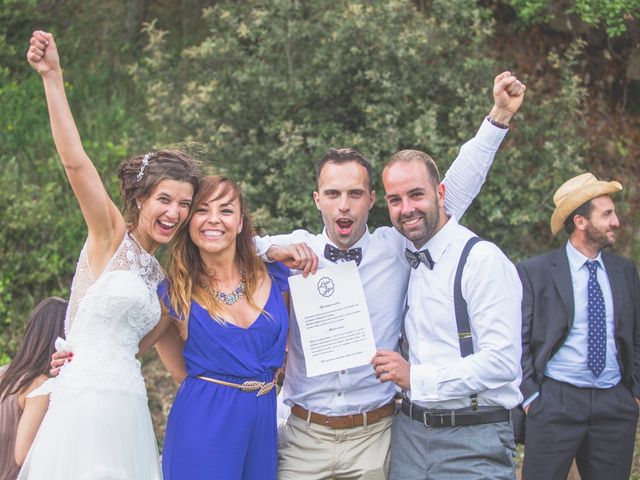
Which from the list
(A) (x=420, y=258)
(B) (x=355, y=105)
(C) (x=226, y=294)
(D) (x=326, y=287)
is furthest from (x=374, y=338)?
(B) (x=355, y=105)

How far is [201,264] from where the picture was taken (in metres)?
4.27

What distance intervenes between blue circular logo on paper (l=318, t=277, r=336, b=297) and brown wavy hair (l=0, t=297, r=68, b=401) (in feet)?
4.72

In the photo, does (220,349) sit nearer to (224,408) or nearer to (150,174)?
(224,408)

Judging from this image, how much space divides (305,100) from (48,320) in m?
4.19

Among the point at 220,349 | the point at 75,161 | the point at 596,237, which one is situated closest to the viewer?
the point at 75,161

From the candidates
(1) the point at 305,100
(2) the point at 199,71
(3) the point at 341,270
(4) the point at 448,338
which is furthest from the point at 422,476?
(2) the point at 199,71

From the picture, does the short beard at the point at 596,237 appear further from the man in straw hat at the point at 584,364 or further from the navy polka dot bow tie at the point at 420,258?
the navy polka dot bow tie at the point at 420,258

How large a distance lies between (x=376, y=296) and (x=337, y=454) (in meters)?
0.78

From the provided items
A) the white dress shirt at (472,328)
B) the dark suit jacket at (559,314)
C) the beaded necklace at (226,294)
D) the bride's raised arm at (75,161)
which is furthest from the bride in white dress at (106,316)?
the dark suit jacket at (559,314)

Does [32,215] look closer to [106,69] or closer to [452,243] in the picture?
[106,69]

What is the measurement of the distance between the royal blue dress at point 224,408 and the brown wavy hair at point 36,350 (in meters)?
0.82

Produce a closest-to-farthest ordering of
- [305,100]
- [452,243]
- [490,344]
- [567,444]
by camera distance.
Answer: [490,344]
[452,243]
[567,444]
[305,100]

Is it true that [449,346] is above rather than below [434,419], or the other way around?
above

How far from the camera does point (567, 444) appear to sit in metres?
5.45
